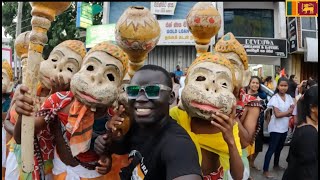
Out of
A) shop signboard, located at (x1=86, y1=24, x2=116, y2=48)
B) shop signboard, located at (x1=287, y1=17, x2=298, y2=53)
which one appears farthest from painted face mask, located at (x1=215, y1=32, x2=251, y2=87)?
shop signboard, located at (x1=287, y1=17, x2=298, y2=53)

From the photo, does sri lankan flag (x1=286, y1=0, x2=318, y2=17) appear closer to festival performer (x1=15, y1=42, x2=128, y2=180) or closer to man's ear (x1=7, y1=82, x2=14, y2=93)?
man's ear (x1=7, y1=82, x2=14, y2=93)

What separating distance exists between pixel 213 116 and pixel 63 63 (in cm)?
127

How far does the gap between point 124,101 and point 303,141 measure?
1684mm

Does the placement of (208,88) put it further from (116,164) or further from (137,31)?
(116,164)

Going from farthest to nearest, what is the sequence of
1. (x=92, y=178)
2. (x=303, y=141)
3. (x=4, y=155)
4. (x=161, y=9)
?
(x=161, y=9), (x=4, y=155), (x=303, y=141), (x=92, y=178)

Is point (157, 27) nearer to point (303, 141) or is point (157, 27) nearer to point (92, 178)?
point (92, 178)

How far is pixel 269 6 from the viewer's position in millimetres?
15172

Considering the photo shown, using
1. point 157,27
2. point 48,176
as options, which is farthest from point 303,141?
point 48,176

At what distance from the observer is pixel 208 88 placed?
2.33 meters

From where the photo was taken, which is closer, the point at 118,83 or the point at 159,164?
the point at 159,164

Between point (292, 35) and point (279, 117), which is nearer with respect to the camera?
point (279, 117)

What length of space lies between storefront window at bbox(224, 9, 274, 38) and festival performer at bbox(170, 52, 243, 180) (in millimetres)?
13228

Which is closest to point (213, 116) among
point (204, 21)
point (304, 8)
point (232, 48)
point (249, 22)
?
point (204, 21)

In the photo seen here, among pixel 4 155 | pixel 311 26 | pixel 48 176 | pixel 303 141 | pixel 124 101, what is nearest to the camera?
pixel 124 101
